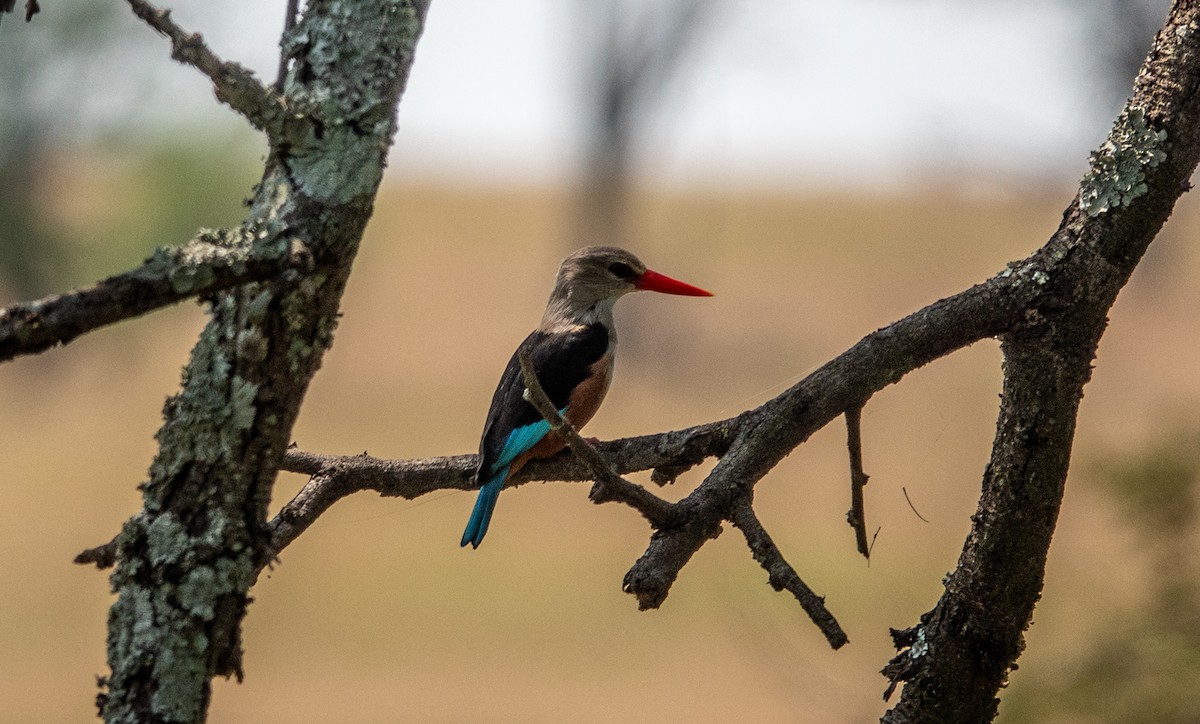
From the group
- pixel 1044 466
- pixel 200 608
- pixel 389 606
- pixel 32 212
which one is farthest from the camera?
pixel 32 212

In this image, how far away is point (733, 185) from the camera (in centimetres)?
4972

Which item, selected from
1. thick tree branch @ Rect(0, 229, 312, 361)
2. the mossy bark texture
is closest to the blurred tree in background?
the mossy bark texture

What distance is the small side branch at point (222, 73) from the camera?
1678mm

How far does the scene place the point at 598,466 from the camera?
2053 mm

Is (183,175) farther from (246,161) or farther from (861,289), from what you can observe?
(861,289)

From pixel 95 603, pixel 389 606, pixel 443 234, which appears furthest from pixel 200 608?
pixel 443 234

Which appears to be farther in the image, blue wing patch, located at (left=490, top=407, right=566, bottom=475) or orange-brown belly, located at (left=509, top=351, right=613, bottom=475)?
orange-brown belly, located at (left=509, top=351, right=613, bottom=475)

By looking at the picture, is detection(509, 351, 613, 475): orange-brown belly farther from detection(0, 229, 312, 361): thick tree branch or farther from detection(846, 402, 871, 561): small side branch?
detection(0, 229, 312, 361): thick tree branch

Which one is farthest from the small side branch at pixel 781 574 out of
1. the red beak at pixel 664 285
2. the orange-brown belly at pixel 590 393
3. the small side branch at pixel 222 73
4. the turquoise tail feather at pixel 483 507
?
the red beak at pixel 664 285

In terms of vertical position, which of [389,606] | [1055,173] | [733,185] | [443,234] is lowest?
[389,606]

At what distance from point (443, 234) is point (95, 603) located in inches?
947

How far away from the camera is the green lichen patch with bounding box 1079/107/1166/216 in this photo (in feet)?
8.25

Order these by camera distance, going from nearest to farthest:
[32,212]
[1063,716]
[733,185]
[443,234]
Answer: [1063,716] → [32,212] → [443,234] → [733,185]

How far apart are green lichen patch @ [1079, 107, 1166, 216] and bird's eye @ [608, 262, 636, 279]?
2673 mm
